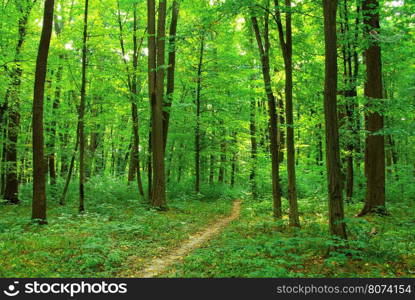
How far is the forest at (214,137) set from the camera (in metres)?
6.69

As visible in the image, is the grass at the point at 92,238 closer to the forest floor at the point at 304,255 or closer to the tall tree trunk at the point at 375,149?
the forest floor at the point at 304,255

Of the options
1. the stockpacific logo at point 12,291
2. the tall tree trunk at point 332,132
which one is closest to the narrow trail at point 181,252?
the stockpacific logo at point 12,291

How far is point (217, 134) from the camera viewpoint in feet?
67.5

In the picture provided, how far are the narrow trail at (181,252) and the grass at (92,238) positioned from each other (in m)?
0.31

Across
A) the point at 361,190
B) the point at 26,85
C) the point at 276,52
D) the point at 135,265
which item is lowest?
the point at 135,265

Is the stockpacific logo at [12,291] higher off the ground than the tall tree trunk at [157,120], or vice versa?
the tall tree trunk at [157,120]

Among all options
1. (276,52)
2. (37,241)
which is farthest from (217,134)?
(37,241)

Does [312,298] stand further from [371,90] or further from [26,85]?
[26,85]

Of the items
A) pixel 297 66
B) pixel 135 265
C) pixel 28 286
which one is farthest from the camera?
pixel 297 66

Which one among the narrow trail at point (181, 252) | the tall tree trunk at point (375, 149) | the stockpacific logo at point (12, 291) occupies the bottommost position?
the narrow trail at point (181, 252)

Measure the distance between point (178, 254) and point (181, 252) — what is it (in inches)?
8.4

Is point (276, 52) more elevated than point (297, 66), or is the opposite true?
point (276, 52)

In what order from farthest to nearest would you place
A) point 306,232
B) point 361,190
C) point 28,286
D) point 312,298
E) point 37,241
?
point 361,190
point 306,232
point 37,241
point 28,286
point 312,298

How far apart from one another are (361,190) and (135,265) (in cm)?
1329
